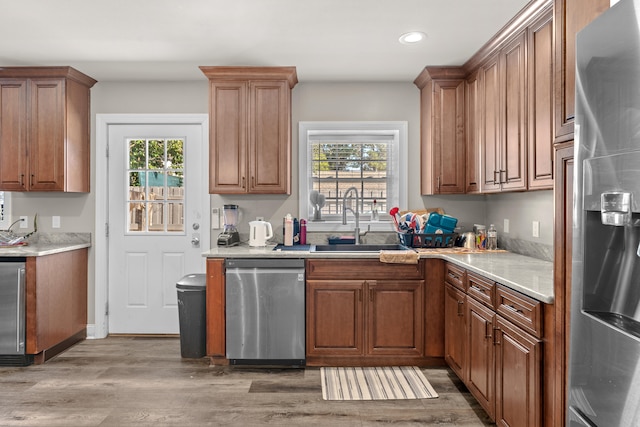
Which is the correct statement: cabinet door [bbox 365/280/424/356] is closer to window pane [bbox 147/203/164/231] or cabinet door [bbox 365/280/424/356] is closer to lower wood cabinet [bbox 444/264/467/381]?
lower wood cabinet [bbox 444/264/467/381]

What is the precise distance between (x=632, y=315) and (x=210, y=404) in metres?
2.28

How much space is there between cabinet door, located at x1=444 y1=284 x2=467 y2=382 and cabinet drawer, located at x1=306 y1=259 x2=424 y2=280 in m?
0.28

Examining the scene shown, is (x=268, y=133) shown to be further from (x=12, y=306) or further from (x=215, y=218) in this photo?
(x=12, y=306)

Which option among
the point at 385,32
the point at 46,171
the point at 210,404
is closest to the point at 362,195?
the point at 385,32

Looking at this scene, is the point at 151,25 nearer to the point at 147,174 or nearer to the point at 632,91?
the point at 147,174

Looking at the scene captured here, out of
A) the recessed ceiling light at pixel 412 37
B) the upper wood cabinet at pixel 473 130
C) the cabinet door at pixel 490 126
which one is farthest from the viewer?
the upper wood cabinet at pixel 473 130

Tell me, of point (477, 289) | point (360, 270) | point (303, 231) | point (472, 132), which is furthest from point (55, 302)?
point (472, 132)

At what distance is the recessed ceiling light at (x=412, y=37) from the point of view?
285cm

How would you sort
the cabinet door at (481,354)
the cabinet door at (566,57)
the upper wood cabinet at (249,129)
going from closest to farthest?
the cabinet door at (566,57)
the cabinet door at (481,354)
the upper wood cabinet at (249,129)

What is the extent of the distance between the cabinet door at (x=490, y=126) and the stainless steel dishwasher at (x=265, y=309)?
1491 mm

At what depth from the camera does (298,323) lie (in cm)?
315

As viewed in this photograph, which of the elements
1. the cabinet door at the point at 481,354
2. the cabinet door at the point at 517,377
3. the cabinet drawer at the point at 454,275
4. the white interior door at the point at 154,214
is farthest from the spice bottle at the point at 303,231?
the cabinet door at the point at 517,377

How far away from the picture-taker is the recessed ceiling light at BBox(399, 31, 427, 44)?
2.85m

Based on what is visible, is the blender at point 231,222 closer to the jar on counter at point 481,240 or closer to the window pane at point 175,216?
the window pane at point 175,216
